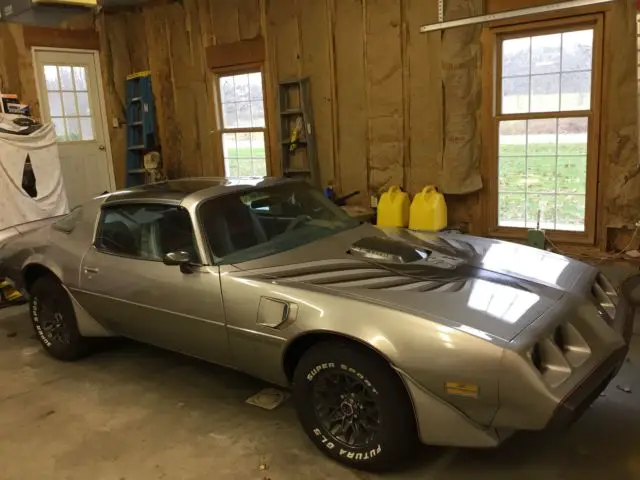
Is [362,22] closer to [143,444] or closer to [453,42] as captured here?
[453,42]

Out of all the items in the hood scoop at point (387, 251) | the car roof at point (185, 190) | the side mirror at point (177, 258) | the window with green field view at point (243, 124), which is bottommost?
the hood scoop at point (387, 251)

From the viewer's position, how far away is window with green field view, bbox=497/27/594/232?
16.9ft

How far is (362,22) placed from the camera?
614 cm

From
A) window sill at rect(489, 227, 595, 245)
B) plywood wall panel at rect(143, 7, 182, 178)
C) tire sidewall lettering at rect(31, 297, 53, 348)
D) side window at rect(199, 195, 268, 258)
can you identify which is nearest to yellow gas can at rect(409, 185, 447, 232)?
window sill at rect(489, 227, 595, 245)

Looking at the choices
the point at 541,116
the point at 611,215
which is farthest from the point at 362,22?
the point at 611,215

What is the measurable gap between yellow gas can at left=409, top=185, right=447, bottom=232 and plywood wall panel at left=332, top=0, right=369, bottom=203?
2.69ft

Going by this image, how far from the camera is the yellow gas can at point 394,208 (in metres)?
6.02

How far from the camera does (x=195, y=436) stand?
9.60 feet

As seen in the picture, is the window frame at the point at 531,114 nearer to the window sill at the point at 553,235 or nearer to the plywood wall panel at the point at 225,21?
the window sill at the point at 553,235

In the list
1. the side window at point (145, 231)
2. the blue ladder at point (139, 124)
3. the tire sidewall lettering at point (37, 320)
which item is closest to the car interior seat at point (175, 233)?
the side window at point (145, 231)

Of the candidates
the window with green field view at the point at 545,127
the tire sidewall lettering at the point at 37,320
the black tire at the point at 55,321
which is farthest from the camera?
the window with green field view at the point at 545,127

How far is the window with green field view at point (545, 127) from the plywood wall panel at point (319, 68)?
201 centimetres

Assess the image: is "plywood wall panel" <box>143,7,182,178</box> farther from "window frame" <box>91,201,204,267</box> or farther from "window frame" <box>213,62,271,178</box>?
"window frame" <box>91,201,204,267</box>

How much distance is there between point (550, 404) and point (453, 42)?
4431 millimetres
